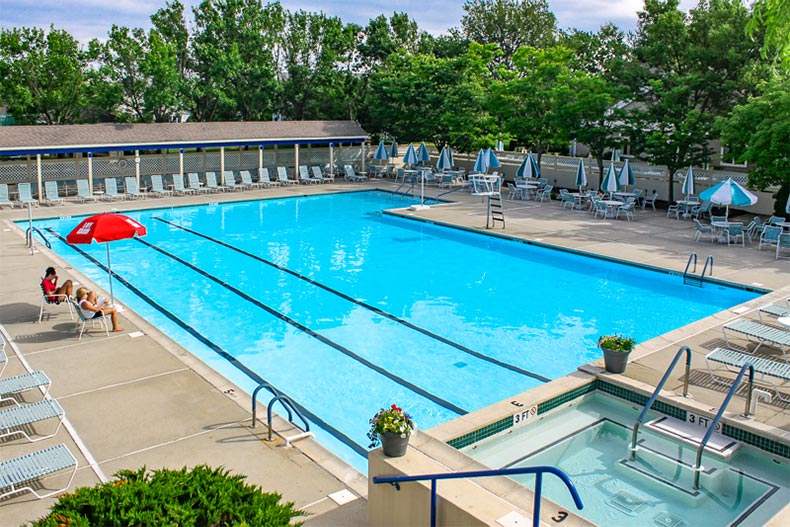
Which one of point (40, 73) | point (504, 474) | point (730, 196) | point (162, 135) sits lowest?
point (504, 474)

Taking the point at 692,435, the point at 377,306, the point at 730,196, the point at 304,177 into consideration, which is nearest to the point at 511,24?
the point at 304,177

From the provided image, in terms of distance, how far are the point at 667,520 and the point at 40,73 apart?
107 feet

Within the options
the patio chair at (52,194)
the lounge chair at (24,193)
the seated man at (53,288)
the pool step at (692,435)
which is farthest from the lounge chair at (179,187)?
the pool step at (692,435)

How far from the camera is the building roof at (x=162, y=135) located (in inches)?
999

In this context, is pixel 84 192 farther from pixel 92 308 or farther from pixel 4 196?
pixel 92 308

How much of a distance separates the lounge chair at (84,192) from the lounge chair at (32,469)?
21.3m

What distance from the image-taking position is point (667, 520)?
684 cm

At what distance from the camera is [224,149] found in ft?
105

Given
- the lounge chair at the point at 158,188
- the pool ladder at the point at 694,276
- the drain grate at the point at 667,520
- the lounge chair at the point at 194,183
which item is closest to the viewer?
the drain grate at the point at 667,520

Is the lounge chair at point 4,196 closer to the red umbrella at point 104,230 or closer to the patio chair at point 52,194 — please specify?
the patio chair at point 52,194

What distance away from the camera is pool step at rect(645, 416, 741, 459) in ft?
26.2

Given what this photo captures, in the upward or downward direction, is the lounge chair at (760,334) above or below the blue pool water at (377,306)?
above

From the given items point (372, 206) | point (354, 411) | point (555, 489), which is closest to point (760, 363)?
point (555, 489)

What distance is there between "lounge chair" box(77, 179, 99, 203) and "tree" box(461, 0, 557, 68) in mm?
44298
